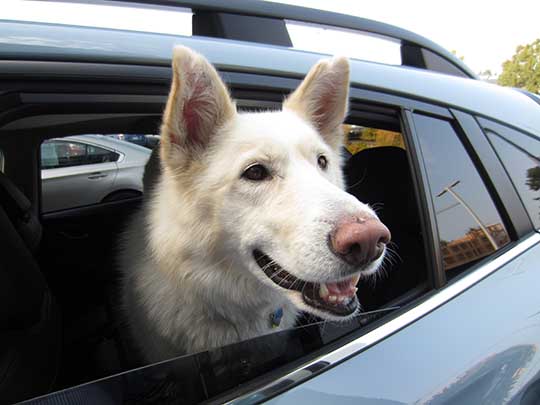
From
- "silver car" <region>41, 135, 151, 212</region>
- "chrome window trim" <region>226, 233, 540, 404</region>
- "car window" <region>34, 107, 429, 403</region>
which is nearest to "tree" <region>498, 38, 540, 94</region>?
"silver car" <region>41, 135, 151, 212</region>

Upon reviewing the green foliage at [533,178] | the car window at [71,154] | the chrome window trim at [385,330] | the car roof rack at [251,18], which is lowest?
the chrome window trim at [385,330]

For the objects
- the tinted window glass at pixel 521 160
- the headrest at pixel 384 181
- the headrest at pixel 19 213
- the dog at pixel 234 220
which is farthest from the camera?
the headrest at pixel 19 213

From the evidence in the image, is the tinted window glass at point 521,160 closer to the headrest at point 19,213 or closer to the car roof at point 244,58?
the car roof at point 244,58

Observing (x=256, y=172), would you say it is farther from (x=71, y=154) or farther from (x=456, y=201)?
(x=71, y=154)

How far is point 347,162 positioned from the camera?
8.00 ft

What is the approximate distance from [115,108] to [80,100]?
20 centimetres

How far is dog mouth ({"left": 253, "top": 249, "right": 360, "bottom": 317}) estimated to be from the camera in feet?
4.68

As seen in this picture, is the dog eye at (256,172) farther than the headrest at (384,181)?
No

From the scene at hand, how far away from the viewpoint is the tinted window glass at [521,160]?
6.08ft

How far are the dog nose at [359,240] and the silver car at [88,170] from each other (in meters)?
2.11

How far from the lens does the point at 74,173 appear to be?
3660mm

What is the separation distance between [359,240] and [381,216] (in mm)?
1074

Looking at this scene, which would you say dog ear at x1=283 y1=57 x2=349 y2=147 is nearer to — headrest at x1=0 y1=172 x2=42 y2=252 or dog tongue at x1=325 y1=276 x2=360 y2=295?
dog tongue at x1=325 y1=276 x2=360 y2=295

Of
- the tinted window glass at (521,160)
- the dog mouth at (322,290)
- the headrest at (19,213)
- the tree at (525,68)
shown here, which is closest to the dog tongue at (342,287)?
the dog mouth at (322,290)
